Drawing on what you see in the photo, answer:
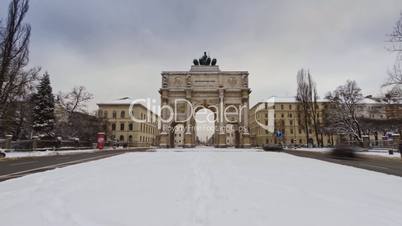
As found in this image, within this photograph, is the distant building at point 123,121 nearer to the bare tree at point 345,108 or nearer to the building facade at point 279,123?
the building facade at point 279,123

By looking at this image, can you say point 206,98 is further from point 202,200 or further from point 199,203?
point 199,203

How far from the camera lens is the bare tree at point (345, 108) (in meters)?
45.2

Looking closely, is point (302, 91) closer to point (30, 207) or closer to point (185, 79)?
point (185, 79)

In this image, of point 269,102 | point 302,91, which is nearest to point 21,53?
point 302,91

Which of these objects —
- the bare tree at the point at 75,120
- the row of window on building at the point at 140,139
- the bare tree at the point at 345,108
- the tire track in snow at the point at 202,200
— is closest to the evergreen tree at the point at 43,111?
the bare tree at the point at 75,120

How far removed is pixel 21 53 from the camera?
81.0 ft

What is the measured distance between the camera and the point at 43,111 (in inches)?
1617

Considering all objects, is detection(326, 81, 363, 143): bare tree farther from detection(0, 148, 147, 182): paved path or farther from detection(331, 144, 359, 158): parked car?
detection(0, 148, 147, 182): paved path

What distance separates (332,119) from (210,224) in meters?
49.8

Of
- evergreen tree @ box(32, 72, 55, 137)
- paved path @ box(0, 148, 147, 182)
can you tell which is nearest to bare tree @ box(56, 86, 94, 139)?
evergreen tree @ box(32, 72, 55, 137)

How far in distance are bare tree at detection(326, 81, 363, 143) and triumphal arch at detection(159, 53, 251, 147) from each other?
1626 centimetres

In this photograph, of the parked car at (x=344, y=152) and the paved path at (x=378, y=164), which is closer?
the paved path at (x=378, y=164)

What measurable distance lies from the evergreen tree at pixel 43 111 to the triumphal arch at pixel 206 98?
19493 millimetres

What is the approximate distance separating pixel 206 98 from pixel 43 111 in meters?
29.1
